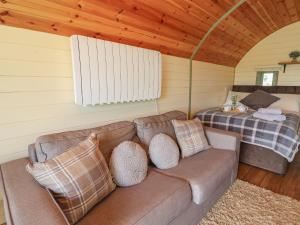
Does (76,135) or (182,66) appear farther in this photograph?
(182,66)

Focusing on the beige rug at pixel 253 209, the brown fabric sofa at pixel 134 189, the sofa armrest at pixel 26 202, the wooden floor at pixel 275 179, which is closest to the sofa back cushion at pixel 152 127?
the brown fabric sofa at pixel 134 189

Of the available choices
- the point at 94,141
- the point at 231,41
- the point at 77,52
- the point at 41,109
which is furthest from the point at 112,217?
the point at 231,41

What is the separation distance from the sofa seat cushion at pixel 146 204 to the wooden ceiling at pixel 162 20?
1.34 meters

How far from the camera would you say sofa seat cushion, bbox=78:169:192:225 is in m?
1.08

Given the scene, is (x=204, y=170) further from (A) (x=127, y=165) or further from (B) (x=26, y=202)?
(B) (x=26, y=202)

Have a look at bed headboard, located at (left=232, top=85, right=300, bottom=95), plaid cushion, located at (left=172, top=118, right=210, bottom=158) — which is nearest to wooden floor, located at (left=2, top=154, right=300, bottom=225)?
plaid cushion, located at (left=172, top=118, right=210, bottom=158)

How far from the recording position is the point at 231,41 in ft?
10.9

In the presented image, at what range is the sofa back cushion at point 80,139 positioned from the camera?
50.4 inches

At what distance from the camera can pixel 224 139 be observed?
2.12m

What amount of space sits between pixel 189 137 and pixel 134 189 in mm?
879

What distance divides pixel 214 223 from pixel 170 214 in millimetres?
646

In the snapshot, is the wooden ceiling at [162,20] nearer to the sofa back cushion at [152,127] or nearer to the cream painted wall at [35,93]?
the cream painted wall at [35,93]

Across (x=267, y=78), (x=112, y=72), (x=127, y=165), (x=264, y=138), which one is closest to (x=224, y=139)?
(x=264, y=138)

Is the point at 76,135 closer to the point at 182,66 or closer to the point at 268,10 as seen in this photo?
the point at 182,66
